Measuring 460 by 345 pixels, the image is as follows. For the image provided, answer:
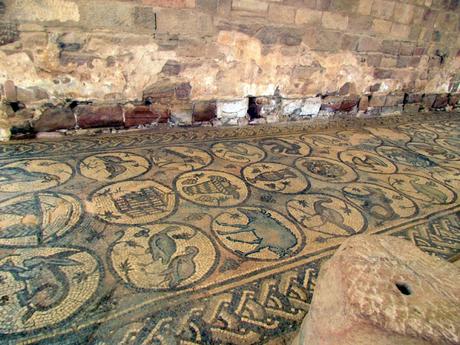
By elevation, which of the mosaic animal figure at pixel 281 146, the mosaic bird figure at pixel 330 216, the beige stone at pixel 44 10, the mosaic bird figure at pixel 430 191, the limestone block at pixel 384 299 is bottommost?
the mosaic bird figure at pixel 330 216

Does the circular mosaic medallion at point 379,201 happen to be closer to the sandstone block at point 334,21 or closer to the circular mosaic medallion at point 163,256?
the circular mosaic medallion at point 163,256

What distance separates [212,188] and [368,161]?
66.4 inches

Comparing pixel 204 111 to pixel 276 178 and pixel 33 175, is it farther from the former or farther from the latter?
pixel 33 175

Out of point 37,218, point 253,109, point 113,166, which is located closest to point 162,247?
point 37,218

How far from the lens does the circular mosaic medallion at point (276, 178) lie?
8.16 ft

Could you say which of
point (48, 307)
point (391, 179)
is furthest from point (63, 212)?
point (391, 179)

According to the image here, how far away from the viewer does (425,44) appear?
182 inches

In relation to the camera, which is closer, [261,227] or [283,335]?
[283,335]

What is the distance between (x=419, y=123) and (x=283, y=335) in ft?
13.9

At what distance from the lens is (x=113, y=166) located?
2496 mm

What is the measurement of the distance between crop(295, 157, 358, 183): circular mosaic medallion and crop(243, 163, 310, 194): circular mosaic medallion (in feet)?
0.44

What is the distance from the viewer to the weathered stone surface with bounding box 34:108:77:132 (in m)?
2.75

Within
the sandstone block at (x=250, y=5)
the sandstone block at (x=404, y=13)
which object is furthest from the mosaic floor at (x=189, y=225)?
the sandstone block at (x=404, y=13)

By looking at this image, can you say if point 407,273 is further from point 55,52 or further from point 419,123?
point 419,123
